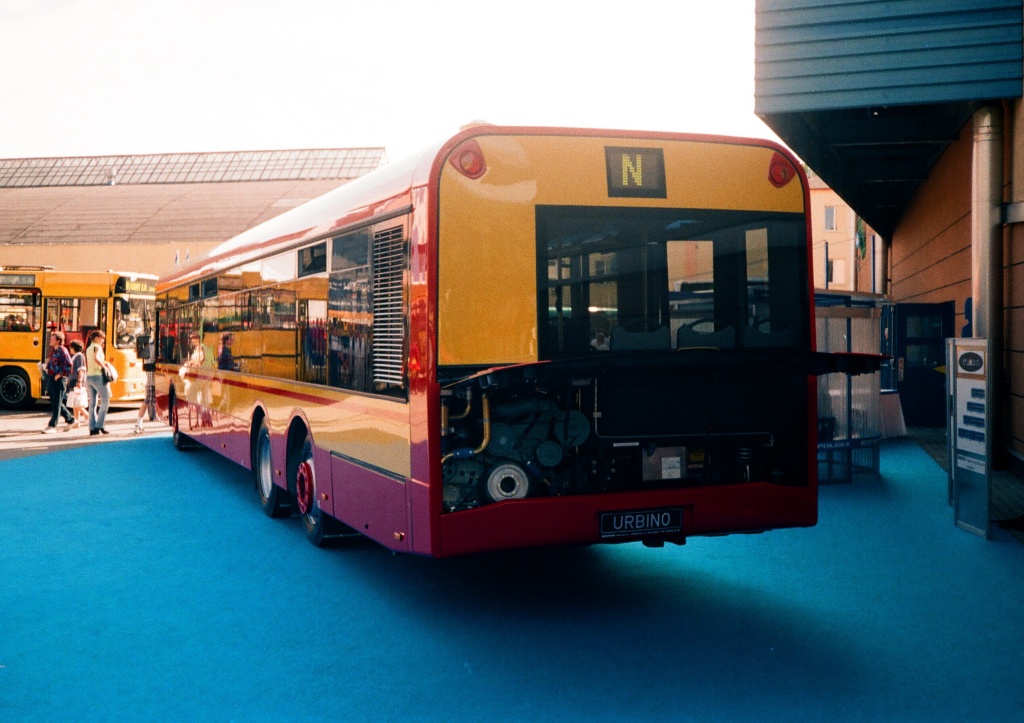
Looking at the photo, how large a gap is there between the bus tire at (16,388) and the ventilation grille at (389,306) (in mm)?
22086

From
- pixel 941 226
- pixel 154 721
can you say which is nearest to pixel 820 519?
pixel 154 721

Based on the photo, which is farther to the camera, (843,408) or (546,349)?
(843,408)

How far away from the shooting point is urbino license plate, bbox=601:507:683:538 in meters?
6.20

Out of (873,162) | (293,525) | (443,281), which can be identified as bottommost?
(293,525)

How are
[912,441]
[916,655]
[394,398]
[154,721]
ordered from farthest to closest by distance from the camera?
[912,441] < [394,398] < [916,655] < [154,721]

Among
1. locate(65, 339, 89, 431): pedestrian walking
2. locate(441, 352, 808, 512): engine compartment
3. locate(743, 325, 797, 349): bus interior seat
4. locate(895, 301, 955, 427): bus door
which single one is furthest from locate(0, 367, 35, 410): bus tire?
locate(743, 325, 797, 349): bus interior seat

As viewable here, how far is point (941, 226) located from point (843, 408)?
283 inches

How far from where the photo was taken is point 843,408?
477 inches

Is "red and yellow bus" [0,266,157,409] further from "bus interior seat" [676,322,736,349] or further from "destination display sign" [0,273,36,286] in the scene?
"bus interior seat" [676,322,736,349]

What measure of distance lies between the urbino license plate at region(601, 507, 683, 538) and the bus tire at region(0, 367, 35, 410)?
23.3 m

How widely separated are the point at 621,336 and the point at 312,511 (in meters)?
3.64

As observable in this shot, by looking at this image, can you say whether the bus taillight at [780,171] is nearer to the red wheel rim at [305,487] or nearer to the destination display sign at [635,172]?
the destination display sign at [635,172]

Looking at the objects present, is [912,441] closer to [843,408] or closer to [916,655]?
[843,408]

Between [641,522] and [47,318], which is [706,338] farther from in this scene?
[47,318]
